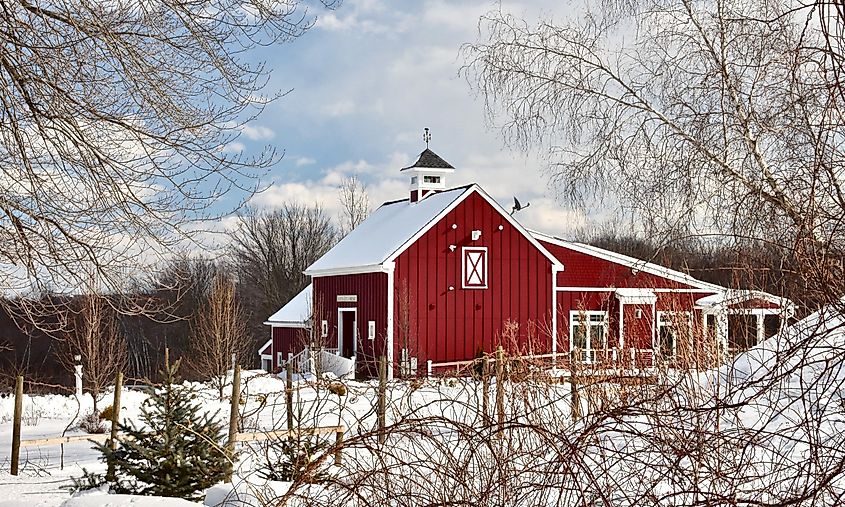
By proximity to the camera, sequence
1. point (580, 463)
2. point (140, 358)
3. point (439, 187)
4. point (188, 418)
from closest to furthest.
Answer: point (580, 463) → point (188, 418) → point (439, 187) → point (140, 358)

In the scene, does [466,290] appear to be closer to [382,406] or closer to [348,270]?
[348,270]

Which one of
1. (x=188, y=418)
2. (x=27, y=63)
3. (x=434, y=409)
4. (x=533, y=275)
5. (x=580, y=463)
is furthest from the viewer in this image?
(x=533, y=275)

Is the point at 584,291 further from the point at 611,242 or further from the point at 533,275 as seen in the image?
the point at 611,242

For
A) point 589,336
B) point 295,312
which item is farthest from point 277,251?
point 589,336

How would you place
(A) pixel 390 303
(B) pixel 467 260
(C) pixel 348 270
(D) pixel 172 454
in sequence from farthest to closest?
(C) pixel 348 270 < (B) pixel 467 260 < (A) pixel 390 303 < (D) pixel 172 454

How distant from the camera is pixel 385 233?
84.7ft

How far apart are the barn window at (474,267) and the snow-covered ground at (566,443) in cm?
605

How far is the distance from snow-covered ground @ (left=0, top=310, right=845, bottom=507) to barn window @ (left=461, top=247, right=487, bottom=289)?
19.9ft

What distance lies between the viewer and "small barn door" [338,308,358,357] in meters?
24.5

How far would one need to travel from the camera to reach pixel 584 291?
26.1m

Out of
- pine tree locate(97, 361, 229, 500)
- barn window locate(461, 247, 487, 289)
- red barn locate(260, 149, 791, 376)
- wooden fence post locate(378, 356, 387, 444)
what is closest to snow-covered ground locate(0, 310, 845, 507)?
wooden fence post locate(378, 356, 387, 444)

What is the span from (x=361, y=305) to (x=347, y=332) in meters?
1.30

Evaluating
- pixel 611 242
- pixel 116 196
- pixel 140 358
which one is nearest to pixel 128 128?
pixel 116 196

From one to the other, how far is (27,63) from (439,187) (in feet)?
66.1
